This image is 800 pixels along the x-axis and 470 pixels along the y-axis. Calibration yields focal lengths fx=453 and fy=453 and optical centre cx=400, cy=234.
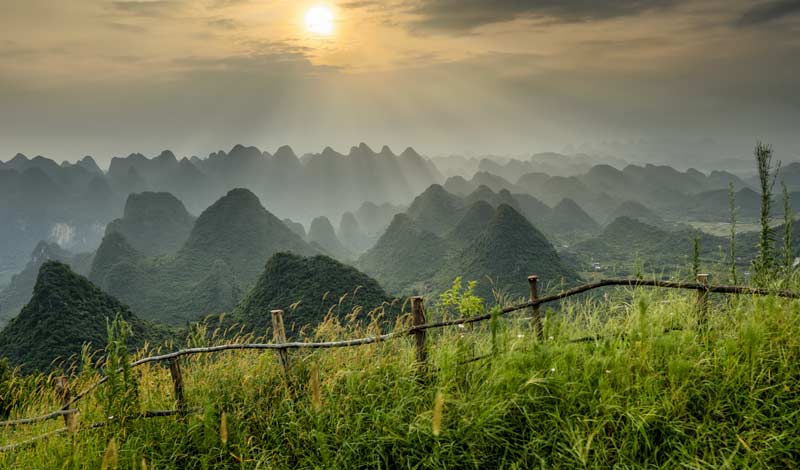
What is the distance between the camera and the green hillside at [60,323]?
115 ft

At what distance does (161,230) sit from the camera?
135375 millimetres

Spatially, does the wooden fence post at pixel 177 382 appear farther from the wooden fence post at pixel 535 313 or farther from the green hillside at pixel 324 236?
the green hillside at pixel 324 236

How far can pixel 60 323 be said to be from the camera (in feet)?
123

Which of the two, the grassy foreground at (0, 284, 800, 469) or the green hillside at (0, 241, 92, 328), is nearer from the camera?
the grassy foreground at (0, 284, 800, 469)

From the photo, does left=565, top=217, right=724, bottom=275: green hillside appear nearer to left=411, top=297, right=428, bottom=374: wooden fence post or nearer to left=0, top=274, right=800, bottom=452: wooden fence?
left=0, top=274, right=800, bottom=452: wooden fence

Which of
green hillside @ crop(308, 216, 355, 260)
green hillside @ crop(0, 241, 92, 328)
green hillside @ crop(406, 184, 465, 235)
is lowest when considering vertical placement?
green hillside @ crop(0, 241, 92, 328)

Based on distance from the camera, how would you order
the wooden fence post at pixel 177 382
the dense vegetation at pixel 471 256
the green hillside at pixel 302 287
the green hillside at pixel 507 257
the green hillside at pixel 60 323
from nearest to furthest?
the wooden fence post at pixel 177 382, the green hillside at pixel 60 323, the green hillside at pixel 302 287, the green hillside at pixel 507 257, the dense vegetation at pixel 471 256

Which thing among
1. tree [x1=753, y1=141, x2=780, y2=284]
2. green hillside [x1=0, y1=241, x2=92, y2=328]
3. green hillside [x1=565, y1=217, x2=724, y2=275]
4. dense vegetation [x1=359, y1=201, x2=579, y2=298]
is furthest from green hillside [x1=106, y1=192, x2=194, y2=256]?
tree [x1=753, y1=141, x2=780, y2=284]

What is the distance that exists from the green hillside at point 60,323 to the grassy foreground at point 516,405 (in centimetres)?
3524

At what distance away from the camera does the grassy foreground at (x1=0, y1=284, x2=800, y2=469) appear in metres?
3.61

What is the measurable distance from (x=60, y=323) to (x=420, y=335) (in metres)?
43.5

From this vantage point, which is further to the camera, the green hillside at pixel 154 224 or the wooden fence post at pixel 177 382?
the green hillside at pixel 154 224

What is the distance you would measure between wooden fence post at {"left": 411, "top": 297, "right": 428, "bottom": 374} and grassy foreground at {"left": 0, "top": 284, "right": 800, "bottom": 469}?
12 centimetres

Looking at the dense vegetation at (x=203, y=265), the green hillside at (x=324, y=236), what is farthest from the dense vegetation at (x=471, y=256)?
the green hillside at (x=324, y=236)
